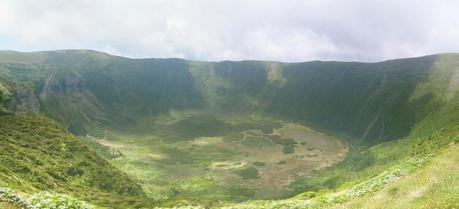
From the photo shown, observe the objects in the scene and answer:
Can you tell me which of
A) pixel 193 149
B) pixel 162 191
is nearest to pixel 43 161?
pixel 162 191

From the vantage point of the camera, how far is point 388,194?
25.5 m

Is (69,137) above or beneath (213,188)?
above

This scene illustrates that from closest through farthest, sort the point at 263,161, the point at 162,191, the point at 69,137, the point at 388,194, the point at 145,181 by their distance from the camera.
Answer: the point at 388,194 → the point at 69,137 → the point at 162,191 → the point at 145,181 → the point at 263,161

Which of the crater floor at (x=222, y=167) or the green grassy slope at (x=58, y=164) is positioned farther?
the crater floor at (x=222, y=167)

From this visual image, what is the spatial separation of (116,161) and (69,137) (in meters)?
44.4

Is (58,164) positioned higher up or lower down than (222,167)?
lower down

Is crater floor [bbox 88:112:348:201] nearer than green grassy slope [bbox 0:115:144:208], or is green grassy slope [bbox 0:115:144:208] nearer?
green grassy slope [bbox 0:115:144:208]

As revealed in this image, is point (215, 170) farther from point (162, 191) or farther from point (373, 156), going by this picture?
point (373, 156)

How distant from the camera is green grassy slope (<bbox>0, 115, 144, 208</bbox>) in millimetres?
79938

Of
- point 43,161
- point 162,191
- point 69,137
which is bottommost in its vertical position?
point 162,191

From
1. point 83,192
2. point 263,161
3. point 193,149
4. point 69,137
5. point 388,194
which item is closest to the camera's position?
point 388,194

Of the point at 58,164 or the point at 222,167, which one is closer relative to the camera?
the point at 58,164

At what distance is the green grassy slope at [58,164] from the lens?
79.9 metres

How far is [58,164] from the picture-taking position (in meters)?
94.8
